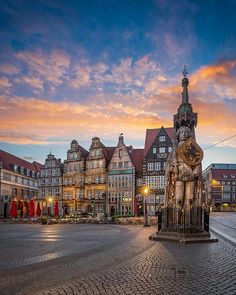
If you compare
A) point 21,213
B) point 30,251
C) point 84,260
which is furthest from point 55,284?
point 21,213

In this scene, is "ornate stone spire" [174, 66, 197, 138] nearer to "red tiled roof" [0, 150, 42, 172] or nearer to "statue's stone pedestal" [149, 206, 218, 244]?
"statue's stone pedestal" [149, 206, 218, 244]

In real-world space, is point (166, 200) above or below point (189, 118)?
below

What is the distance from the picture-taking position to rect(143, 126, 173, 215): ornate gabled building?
2322 inches

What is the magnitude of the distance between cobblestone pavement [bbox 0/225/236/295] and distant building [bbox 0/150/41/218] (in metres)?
53.6

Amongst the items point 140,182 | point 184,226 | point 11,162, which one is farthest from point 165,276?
point 11,162

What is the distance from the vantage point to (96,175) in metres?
64.9

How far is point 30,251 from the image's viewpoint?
13219mm

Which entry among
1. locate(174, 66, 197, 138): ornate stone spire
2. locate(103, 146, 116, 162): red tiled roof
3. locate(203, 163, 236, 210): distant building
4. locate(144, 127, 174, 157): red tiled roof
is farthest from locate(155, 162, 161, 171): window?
locate(203, 163, 236, 210): distant building

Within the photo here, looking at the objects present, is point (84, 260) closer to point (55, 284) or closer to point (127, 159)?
point (55, 284)

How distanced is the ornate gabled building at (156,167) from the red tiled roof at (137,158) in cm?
225

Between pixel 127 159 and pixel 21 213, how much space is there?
84.7 feet

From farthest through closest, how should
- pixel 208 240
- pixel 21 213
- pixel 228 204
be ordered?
pixel 228 204 < pixel 21 213 < pixel 208 240

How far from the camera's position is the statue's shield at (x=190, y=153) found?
54.1 ft

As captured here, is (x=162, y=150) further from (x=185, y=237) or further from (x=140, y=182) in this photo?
(x=185, y=237)
